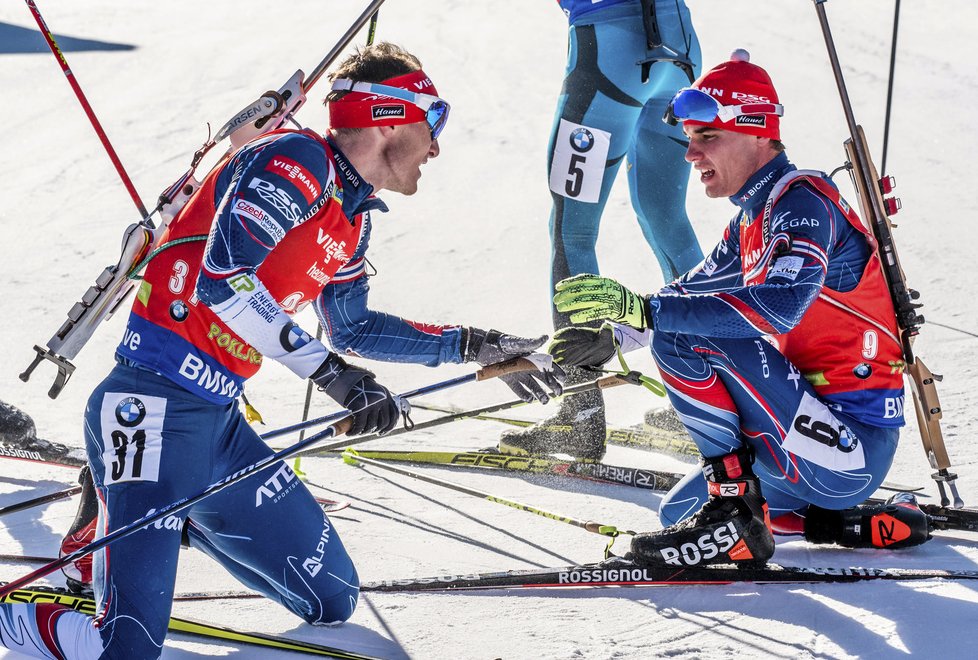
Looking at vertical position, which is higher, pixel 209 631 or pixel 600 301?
pixel 600 301

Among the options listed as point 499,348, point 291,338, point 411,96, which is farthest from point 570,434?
point 291,338

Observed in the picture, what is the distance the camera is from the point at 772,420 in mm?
3650

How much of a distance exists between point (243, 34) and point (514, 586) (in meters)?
10.2

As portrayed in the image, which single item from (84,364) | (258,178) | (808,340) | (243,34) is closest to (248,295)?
(258,178)

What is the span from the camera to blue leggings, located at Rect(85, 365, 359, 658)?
2965 millimetres

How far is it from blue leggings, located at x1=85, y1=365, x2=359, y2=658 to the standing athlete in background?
1.68 metres

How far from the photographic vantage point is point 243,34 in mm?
12562

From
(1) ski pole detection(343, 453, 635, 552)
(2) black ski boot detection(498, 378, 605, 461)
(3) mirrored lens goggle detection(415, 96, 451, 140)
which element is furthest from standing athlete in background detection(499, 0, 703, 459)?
(3) mirrored lens goggle detection(415, 96, 451, 140)

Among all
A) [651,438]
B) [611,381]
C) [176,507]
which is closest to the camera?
[176,507]

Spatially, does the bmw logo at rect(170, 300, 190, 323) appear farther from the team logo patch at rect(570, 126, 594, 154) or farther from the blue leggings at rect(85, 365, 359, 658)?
the team logo patch at rect(570, 126, 594, 154)

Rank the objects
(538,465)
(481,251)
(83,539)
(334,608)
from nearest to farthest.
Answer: (334,608) < (83,539) < (538,465) < (481,251)

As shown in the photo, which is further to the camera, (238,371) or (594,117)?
(594,117)

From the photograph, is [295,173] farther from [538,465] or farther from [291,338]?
[538,465]

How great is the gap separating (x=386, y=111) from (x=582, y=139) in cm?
170
